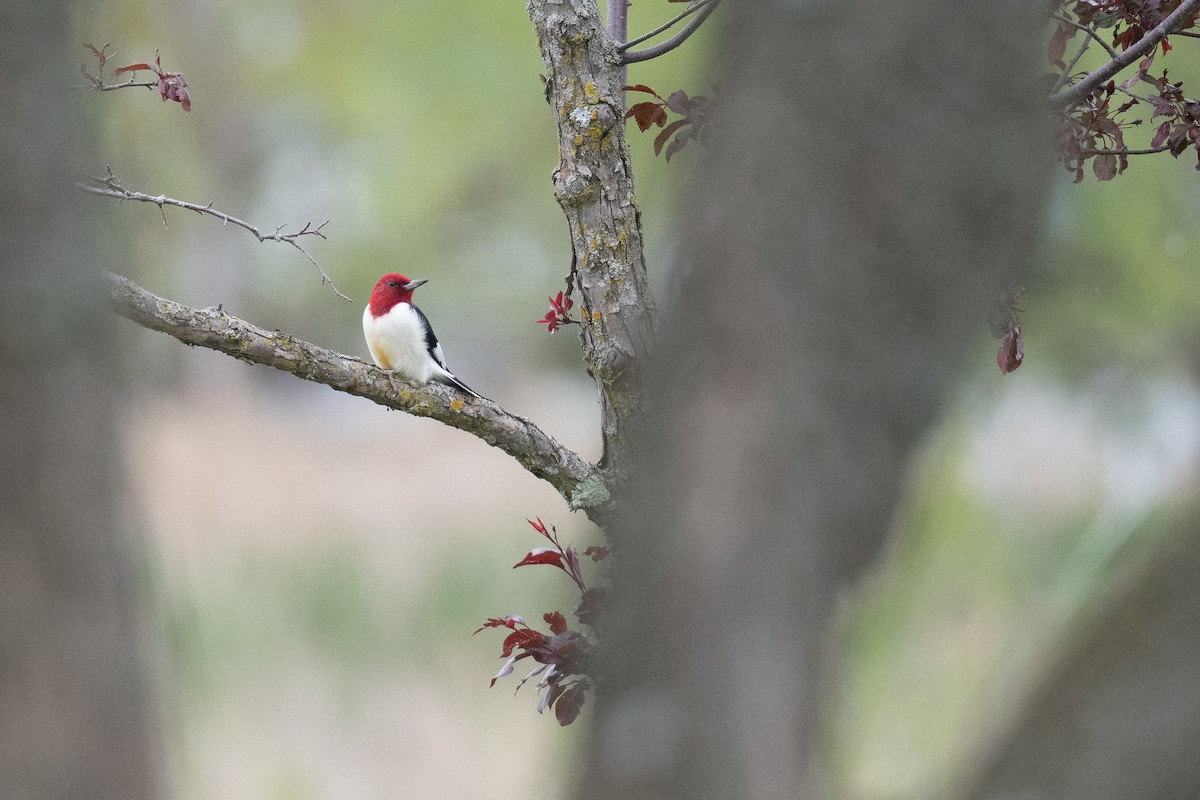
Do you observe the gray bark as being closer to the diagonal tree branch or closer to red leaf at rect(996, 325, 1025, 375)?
the diagonal tree branch

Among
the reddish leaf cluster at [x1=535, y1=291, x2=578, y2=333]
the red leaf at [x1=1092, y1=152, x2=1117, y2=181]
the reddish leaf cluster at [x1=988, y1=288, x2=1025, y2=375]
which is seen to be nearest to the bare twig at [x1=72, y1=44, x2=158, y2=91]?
the reddish leaf cluster at [x1=535, y1=291, x2=578, y2=333]

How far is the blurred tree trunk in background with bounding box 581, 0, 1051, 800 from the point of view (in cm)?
107

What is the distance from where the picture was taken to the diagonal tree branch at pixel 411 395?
8.30 feet

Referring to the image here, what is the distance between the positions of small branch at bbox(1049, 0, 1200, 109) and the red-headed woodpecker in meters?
1.98

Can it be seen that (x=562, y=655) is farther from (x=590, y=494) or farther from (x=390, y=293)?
(x=390, y=293)

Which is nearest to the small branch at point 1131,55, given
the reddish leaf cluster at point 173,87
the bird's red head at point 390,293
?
the reddish leaf cluster at point 173,87

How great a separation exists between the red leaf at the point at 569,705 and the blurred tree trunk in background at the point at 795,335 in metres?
1.23

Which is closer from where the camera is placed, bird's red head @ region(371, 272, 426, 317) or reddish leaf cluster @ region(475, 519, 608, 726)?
reddish leaf cluster @ region(475, 519, 608, 726)

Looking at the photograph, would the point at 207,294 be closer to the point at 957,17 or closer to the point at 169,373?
the point at 169,373

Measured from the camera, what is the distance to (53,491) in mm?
1038

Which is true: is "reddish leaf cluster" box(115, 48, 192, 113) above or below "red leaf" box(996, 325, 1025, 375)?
above

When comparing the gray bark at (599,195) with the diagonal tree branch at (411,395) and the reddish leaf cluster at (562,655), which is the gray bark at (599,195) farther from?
the reddish leaf cluster at (562,655)

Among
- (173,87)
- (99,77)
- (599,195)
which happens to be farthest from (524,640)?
(173,87)

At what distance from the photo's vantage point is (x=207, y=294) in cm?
1240
